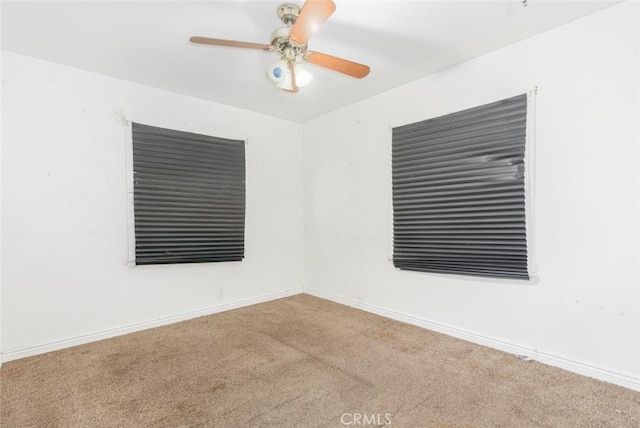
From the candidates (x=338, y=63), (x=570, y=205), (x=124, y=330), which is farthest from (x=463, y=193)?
(x=124, y=330)

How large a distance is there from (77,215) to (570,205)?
3958 mm

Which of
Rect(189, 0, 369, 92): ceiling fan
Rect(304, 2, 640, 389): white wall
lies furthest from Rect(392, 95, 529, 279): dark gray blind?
Rect(189, 0, 369, 92): ceiling fan

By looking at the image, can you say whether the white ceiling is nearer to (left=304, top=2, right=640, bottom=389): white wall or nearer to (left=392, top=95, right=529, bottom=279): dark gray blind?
(left=304, top=2, right=640, bottom=389): white wall

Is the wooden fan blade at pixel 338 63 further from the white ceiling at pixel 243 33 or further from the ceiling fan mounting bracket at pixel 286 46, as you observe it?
the white ceiling at pixel 243 33

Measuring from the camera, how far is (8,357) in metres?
2.46

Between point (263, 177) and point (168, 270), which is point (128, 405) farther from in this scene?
point (263, 177)

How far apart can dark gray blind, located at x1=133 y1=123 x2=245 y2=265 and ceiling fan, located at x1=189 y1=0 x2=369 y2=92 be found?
1631 mm

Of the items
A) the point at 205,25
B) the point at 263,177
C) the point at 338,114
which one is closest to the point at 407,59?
the point at 338,114

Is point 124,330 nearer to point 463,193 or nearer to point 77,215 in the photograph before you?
point 77,215

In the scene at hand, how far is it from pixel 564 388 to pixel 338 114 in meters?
3.32

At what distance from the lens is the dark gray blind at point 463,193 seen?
2.45m

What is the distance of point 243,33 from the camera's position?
2.26 meters

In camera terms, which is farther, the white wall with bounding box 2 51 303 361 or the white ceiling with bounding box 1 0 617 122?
the white wall with bounding box 2 51 303 361

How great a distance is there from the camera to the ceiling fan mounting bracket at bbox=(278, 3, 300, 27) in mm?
1928
